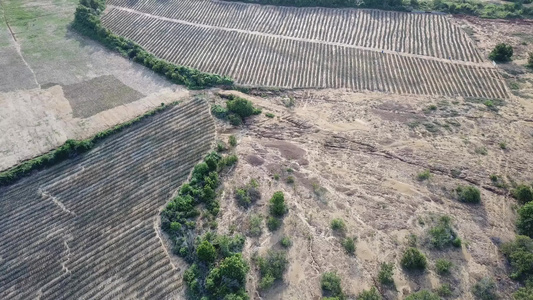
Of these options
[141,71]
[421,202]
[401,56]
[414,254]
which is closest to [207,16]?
[141,71]

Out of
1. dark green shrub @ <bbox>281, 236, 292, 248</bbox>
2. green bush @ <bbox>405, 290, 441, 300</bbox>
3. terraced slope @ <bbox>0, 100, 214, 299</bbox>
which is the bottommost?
terraced slope @ <bbox>0, 100, 214, 299</bbox>

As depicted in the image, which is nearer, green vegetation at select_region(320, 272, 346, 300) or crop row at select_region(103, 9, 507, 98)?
green vegetation at select_region(320, 272, 346, 300)

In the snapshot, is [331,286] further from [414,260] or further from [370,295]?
[414,260]

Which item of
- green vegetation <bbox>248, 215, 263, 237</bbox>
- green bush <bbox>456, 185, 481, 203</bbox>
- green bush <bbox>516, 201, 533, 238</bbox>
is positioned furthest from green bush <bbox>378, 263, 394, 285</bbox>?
green bush <bbox>516, 201, 533, 238</bbox>

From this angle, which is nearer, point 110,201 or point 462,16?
point 110,201

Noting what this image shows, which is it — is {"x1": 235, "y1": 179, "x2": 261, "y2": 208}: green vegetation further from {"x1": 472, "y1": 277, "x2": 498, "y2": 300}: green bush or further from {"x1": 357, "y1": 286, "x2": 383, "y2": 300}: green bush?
{"x1": 472, "y1": 277, "x2": 498, "y2": 300}: green bush

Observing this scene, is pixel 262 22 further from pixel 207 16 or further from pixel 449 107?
pixel 449 107

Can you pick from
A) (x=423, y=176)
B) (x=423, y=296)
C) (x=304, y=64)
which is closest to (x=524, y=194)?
(x=423, y=176)

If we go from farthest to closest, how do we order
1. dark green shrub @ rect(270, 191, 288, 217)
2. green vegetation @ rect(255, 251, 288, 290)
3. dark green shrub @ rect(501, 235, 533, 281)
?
dark green shrub @ rect(270, 191, 288, 217)
dark green shrub @ rect(501, 235, 533, 281)
green vegetation @ rect(255, 251, 288, 290)
